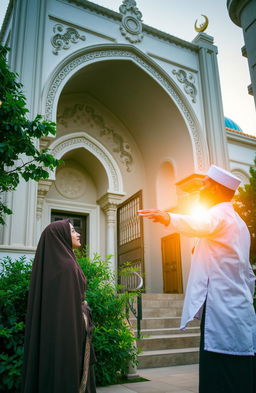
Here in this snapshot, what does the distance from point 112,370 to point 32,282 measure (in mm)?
1701

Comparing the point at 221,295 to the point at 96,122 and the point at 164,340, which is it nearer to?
the point at 164,340

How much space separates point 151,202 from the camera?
9977 millimetres

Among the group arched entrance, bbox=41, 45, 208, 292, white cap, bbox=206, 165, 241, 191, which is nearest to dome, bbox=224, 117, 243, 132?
arched entrance, bbox=41, 45, 208, 292

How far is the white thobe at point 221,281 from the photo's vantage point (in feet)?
5.66

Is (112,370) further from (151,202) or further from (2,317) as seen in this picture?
(151,202)

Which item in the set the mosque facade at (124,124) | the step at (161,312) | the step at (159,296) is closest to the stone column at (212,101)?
the mosque facade at (124,124)

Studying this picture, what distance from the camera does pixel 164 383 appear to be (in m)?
3.41

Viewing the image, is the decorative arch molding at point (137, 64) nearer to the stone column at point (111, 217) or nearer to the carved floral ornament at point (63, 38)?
the carved floral ornament at point (63, 38)

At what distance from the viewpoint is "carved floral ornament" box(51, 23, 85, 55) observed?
748 cm

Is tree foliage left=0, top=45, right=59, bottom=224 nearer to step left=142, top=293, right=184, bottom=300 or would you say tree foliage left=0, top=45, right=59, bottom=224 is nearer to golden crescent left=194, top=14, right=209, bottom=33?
step left=142, top=293, right=184, bottom=300

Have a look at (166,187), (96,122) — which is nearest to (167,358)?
(166,187)

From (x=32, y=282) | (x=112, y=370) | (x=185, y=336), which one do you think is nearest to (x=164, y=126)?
(x=185, y=336)

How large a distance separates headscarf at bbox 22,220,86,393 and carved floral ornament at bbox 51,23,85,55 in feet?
21.3

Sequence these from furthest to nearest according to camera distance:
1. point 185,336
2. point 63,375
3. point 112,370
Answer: point 185,336 < point 112,370 < point 63,375
